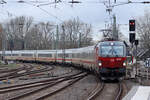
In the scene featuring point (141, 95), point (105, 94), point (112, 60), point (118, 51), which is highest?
point (118, 51)

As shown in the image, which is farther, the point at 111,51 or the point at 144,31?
the point at 144,31

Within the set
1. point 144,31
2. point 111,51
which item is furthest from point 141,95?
point 144,31

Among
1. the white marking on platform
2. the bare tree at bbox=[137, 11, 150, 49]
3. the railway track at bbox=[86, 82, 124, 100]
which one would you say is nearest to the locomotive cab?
the railway track at bbox=[86, 82, 124, 100]

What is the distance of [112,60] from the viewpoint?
722 inches

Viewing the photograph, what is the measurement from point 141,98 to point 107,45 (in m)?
9.08

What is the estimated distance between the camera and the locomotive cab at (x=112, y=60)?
18375 millimetres

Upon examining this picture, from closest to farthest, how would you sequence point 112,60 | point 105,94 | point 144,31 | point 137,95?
point 137,95 < point 105,94 < point 112,60 < point 144,31

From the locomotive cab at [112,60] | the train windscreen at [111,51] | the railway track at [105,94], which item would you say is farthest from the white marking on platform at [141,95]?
the train windscreen at [111,51]

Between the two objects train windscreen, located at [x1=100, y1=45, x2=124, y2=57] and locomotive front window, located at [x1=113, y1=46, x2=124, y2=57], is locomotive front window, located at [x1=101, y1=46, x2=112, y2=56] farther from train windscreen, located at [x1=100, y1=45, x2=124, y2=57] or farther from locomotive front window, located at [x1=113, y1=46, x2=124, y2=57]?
locomotive front window, located at [x1=113, y1=46, x2=124, y2=57]

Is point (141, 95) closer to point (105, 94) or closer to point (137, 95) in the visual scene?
point (137, 95)

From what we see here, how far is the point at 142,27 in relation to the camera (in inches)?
2589

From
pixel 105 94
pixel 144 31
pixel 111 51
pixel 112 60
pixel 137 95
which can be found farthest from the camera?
pixel 144 31

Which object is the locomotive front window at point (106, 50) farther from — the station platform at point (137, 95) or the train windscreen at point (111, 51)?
the station platform at point (137, 95)

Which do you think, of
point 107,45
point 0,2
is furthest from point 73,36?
point 107,45
